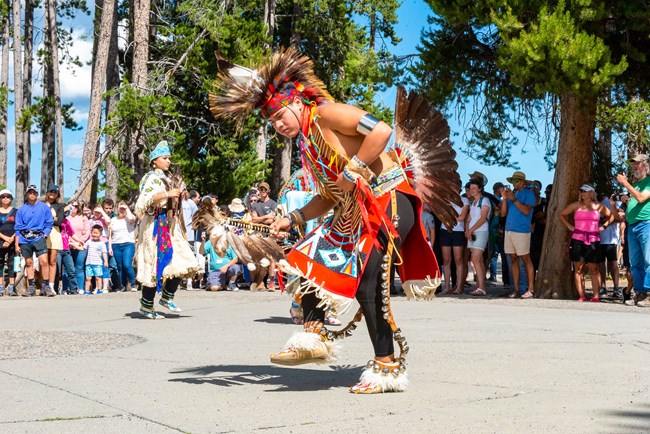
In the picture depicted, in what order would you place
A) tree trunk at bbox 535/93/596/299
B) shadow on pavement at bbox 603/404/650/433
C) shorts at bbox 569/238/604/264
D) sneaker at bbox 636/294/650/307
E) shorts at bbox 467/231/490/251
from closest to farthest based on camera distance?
shadow on pavement at bbox 603/404/650/433 → sneaker at bbox 636/294/650/307 → shorts at bbox 569/238/604/264 → tree trunk at bbox 535/93/596/299 → shorts at bbox 467/231/490/251

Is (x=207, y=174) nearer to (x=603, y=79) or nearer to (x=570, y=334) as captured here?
(x=603, y=79)

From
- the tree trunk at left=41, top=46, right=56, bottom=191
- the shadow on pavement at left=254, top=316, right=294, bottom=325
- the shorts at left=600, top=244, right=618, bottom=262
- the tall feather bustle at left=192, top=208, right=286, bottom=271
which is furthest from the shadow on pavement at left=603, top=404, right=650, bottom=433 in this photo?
the tree trunk at left=41, top=46, right=56, bottom=191

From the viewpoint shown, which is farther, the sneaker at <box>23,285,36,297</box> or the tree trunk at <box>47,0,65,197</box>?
the tree trunk at <box>47,0,65,197</box>

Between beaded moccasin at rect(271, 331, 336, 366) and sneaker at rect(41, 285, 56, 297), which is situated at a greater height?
sneaker at rect(41, 285, 56, 297)

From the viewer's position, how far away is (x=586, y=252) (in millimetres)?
13719

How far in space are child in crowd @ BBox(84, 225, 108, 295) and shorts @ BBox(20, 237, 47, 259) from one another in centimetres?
110

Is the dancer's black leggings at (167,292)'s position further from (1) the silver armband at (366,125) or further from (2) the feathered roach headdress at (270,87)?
(1) the silver armband at (366,125)

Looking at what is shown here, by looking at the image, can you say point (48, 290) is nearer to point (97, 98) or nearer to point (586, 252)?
point (586, 252)

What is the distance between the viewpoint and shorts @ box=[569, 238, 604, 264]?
1364 centimetres

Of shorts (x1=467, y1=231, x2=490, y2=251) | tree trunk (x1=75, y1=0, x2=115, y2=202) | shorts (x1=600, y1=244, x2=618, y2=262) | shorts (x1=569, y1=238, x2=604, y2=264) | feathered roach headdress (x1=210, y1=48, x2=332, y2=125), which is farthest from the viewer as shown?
tree trunk (x1=75, y1=0, x2=115, y2=202)

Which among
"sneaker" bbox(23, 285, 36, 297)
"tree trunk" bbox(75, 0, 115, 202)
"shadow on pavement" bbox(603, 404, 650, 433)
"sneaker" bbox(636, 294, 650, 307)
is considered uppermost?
"tree trunk" bbox(75, 0, 115, 202)

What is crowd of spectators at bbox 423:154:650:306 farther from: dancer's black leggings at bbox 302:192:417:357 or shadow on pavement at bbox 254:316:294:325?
A: dancer's black leggings at bbox 302:192:417:357

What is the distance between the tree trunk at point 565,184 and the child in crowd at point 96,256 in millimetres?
8196

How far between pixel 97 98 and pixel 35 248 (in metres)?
9.79
